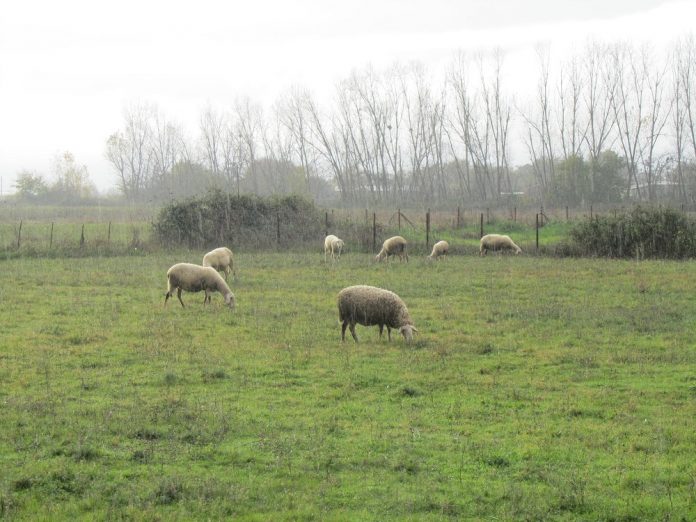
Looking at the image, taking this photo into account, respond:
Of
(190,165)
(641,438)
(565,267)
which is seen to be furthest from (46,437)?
(190,165)

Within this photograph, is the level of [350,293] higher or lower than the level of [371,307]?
higher

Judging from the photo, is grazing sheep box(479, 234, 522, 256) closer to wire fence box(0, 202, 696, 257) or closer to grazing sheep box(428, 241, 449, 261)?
wire fence box(0, 202, 696, 257)

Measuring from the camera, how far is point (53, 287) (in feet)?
74.4

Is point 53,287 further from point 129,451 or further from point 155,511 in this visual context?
point 155,511

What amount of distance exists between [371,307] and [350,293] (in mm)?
470

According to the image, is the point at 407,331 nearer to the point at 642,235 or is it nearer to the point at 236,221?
the point at 642,235

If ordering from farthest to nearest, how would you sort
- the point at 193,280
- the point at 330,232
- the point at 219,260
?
the point at 330,232
the point at 219,260
the point at 193,280

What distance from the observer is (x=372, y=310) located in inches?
571

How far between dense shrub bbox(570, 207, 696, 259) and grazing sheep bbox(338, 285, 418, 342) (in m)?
20.4

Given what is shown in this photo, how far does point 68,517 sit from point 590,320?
12.7m

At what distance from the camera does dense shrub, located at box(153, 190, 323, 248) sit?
3831 cm

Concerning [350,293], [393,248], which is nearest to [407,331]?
[350,293]

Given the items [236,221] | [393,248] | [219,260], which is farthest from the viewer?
[236,221]

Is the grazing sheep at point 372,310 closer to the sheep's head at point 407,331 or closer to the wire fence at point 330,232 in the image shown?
the sheep's head at point 407,331
